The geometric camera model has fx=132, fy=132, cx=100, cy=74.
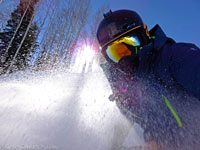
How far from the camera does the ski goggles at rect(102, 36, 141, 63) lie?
1.47m

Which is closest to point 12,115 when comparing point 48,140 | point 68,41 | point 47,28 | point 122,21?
point 48,140

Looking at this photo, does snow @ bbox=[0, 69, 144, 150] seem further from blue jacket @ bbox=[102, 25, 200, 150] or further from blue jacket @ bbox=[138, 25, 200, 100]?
blue jacket @ bbox=[138, 25, 200, 100]

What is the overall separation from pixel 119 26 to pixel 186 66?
979 mm

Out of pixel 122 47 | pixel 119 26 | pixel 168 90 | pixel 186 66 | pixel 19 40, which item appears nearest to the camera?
pixel 186 66

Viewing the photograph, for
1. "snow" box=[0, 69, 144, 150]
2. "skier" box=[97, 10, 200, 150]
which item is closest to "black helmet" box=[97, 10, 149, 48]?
"skier" box=[97, 10, 200, 150]

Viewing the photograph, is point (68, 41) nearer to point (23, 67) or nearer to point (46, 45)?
point (46, 45)

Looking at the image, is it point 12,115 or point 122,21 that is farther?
point 122,21

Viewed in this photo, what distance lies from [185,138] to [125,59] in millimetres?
863

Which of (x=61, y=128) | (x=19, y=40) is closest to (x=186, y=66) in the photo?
(x=61, y=128)

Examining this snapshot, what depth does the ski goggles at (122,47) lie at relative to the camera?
58.0 inches

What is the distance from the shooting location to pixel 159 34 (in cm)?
112

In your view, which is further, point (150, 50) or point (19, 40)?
point (19, 40)

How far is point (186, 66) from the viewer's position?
2.77ft

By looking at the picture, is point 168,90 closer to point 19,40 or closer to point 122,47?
point 122,47
